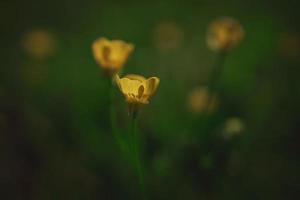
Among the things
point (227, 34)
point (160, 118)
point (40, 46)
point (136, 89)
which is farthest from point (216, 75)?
point (40, 46)

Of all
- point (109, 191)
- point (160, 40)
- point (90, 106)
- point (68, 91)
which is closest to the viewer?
point (109, 191)

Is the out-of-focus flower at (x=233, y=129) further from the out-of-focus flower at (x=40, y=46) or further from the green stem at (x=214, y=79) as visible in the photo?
the out-of-focus flower at (x=40, y=46)

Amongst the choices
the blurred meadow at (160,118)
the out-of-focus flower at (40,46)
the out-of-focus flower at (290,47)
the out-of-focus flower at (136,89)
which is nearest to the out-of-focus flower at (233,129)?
the blurred meadow at (160,118)

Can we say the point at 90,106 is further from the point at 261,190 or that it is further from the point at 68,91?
the point at 261,190

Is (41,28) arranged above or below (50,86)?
above

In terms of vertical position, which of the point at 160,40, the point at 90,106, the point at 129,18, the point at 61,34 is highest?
Answer: the point at 129,18

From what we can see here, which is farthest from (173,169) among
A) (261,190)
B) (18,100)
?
(18,100)

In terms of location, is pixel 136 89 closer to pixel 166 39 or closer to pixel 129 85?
pixel 129 85
